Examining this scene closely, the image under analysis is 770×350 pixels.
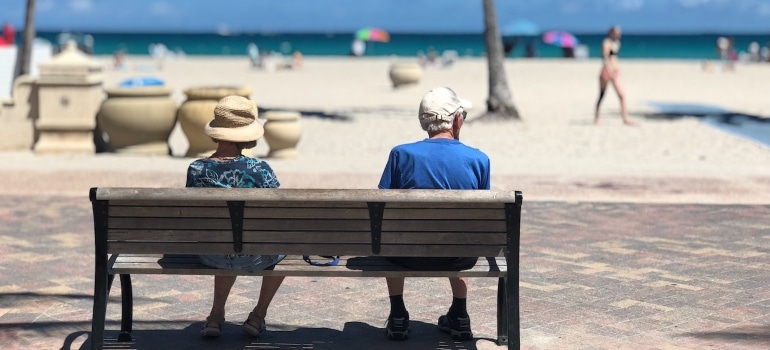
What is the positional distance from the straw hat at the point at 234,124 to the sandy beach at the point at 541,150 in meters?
5.96

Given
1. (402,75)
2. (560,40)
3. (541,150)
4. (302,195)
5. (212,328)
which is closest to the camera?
(302,195)

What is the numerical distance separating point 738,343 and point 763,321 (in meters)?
0.55

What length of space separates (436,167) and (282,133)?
367 inches

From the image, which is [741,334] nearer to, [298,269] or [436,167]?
[436,167]

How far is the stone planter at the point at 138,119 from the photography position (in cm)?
1439

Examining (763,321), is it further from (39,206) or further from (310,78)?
(310,78)

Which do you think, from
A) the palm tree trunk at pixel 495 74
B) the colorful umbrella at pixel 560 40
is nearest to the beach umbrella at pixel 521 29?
the colorful umbrella at pixel 560 40

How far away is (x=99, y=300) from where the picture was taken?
5176 millimetres

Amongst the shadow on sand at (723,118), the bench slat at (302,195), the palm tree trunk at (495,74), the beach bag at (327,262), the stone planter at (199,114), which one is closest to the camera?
the bench slat at (302,195)

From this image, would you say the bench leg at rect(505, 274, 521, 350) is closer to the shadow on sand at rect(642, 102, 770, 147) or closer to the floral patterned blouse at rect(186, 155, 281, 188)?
the floral patterned blouse at rect(186, 155, 281, 188)

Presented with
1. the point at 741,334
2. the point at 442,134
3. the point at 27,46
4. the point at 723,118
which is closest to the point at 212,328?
the point at 442,134

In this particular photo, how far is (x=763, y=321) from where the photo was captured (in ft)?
20.2

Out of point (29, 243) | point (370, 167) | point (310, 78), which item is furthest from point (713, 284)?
point (310, 78)

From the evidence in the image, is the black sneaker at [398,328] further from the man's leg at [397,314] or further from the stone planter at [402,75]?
the stone planter at [402,75]
